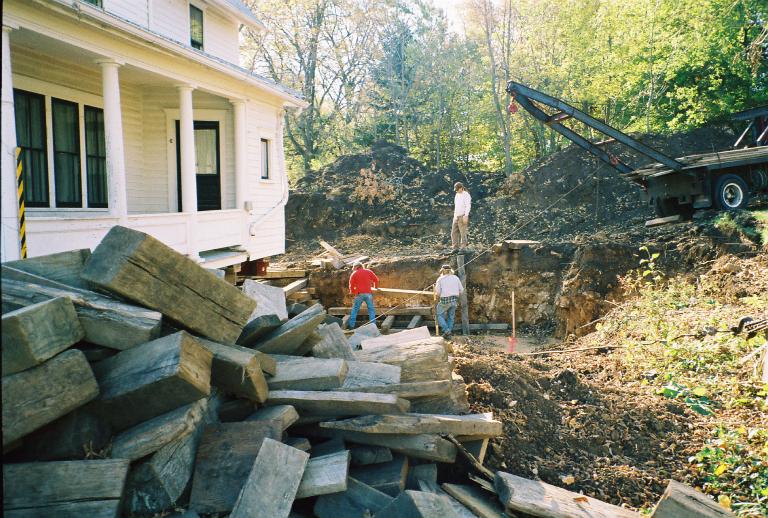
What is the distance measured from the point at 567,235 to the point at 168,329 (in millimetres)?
18529

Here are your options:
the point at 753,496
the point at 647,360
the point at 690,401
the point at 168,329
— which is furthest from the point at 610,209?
the point at 168,329

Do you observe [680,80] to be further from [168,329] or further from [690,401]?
[168,329]

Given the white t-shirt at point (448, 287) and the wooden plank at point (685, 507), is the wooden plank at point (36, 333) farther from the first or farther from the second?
the white t-shirt at point (448, 287)

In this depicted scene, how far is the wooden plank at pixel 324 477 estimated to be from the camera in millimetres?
3270

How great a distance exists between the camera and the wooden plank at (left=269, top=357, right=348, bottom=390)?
4.12 meters

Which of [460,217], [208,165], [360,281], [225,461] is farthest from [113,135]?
[460,217]

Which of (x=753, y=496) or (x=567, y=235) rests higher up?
(x=567, y=235)

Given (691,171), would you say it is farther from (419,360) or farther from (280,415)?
(280,415)

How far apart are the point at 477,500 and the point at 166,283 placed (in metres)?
2.47

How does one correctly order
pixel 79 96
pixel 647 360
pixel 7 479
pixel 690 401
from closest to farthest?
pixel 7 479 → pixel 690 401 → pixel 647 360 → pixel 79 96

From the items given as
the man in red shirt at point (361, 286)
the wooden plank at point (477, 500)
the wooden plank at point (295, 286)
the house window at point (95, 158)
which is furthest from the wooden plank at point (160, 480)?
the wooden plank at point (295, 286)

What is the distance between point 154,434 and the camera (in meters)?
3.10

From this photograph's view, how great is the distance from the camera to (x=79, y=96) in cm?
1048

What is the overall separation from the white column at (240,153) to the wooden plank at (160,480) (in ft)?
33.3
